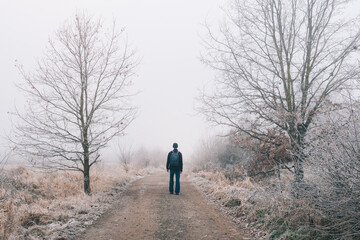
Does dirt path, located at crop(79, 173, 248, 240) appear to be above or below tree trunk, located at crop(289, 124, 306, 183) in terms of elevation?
below

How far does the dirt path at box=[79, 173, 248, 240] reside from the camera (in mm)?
5593

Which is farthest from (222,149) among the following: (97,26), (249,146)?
(97,26)

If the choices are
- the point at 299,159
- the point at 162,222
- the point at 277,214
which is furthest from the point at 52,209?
the point at 299,159

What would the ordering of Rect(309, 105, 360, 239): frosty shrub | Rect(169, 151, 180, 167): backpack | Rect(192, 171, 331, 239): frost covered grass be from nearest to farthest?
Rect(309, 105, 360, 239): frosty shrub, Rect(192, 171, 331, 239): frost covered grass, Rect(169, 151, 180, 167): backpack

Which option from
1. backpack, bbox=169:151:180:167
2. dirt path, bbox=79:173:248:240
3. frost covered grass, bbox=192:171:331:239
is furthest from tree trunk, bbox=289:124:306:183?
backpack, bbox=169:151:180:167

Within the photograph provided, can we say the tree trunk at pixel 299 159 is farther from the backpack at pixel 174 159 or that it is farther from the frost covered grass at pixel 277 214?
the backpack at pixel 174 159

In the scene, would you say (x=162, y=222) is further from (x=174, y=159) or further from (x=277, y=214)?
(x=174, y=159)

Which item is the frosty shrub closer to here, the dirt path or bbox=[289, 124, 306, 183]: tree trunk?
bbox=[289, 124, 306, 183]: tree trunk

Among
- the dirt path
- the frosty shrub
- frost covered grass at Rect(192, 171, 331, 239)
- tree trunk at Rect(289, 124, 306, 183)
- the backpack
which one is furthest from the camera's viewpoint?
the backpack

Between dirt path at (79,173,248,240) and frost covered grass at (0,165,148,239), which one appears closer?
frost covered grass at (0,165,148,239)

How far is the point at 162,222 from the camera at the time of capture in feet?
21.4

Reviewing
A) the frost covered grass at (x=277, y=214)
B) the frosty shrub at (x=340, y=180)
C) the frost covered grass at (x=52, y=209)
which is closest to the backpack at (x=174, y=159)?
the frost covered grass at (x=52, y=209)

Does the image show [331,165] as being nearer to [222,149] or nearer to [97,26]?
[97,26]

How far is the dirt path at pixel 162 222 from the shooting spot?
559 centimetres
